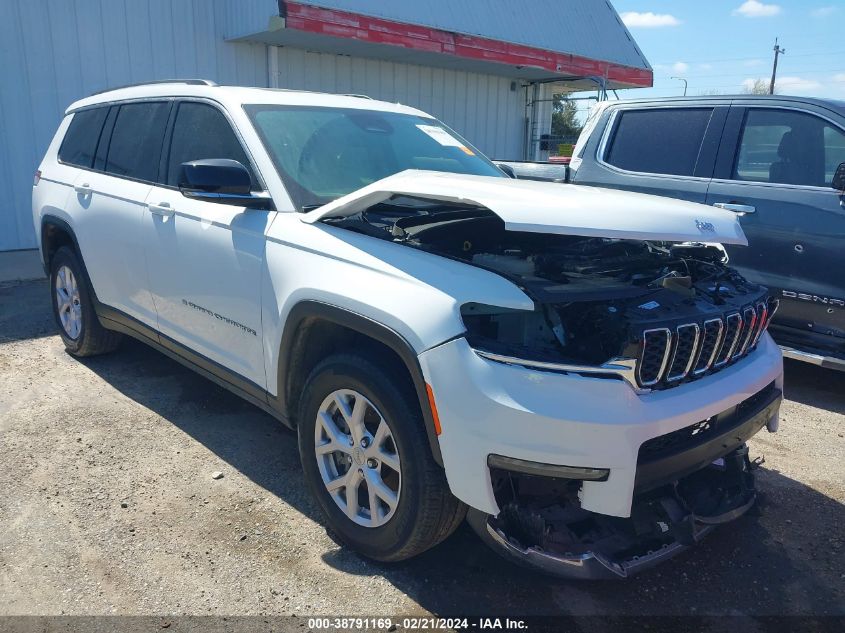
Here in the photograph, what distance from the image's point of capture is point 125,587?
2771 millimetres

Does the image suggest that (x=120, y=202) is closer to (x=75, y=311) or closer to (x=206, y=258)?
(x=206, y=258)

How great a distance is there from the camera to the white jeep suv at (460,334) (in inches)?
91.8

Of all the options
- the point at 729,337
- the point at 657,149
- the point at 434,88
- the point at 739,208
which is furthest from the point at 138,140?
the point at 434,88

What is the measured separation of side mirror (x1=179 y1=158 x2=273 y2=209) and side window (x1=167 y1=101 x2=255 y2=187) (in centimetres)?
21

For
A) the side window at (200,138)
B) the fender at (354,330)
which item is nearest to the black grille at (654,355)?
the fender at (354,330)

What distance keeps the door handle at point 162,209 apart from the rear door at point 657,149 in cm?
366

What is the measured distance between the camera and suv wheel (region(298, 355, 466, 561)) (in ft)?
8.33

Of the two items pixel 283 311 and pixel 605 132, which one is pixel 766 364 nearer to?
pixel 283 311

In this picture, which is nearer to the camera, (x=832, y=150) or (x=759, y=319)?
(x=759, y=319)

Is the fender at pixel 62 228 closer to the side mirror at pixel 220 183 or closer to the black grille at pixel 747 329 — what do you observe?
the side mirror at pixel 220 183

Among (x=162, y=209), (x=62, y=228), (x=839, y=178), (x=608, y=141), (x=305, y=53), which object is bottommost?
(x=62, y=228)

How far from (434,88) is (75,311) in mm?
9621

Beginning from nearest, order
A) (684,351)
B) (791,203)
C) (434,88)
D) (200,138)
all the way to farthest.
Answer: (684,351), (200,138), (791,203), (434,88)

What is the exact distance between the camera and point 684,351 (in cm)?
252
